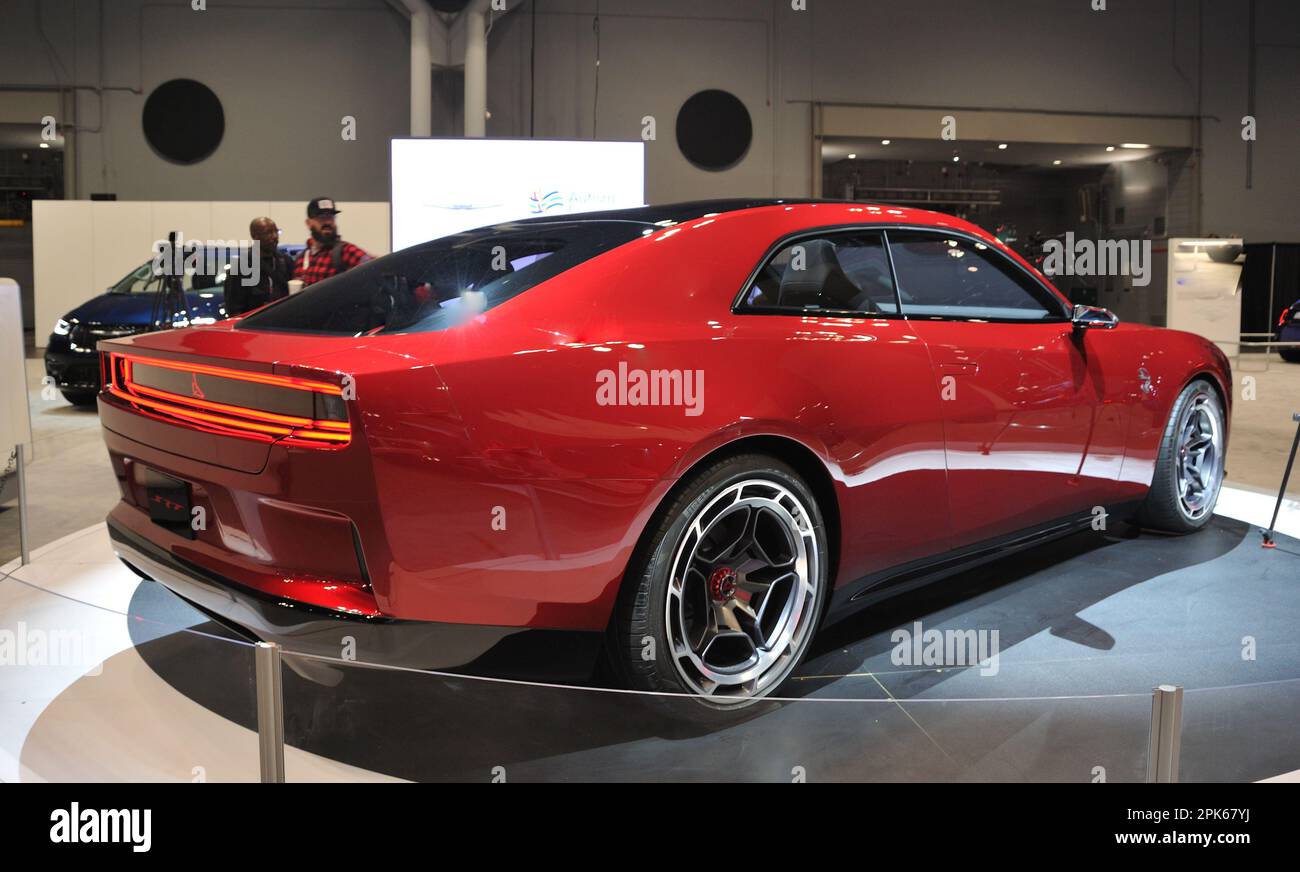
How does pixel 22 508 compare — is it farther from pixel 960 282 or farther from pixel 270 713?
pixel 960 282

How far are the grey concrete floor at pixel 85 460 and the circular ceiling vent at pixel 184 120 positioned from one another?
4.49 meters

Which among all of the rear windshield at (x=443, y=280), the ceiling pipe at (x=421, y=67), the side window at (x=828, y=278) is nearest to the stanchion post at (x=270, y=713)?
the rear windshield at (x=443, y=280)

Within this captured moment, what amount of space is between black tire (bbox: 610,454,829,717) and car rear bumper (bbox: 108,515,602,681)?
0.29ft

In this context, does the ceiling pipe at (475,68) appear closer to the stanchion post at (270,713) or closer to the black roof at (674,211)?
the black roof at (674,211)

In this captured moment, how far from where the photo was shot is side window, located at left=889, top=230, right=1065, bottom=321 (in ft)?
9.10

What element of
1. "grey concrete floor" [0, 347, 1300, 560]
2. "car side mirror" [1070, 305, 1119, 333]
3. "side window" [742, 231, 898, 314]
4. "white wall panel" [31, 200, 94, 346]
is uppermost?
"white wall panel" [31, 200, 94, 346]

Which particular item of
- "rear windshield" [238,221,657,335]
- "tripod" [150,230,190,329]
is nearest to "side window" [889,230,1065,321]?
"rear windshield" [238,221,657,335]

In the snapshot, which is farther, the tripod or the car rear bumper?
the tripod

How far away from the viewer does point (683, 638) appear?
7.12ft

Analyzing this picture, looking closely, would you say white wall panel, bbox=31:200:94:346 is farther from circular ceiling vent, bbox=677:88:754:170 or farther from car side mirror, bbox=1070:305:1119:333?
car side mirror, bbox=1070:305:1119:333

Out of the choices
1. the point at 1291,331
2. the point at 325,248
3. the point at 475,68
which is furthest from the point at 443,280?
the point at 1291,331

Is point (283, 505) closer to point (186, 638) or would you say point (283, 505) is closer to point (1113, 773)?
point (186, 638)

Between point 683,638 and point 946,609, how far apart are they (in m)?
1.16

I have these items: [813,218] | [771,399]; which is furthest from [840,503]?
[813,218]
